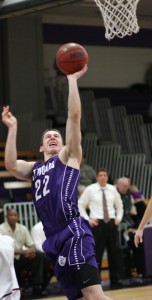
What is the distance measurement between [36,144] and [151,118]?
3.42 m

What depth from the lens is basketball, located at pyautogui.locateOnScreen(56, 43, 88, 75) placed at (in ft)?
21.9

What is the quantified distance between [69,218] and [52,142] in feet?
2.23

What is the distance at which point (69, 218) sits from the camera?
261 inches

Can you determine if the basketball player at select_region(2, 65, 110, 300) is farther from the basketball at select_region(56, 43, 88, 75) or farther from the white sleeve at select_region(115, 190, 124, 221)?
the white sleeve at select_region(115, 190, 124, 221)

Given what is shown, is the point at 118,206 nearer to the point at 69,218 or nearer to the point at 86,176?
the point at 86,176

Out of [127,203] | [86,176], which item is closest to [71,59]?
[127,203]

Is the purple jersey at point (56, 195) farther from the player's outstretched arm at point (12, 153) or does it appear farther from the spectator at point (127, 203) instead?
the spectator at point (127, 203)

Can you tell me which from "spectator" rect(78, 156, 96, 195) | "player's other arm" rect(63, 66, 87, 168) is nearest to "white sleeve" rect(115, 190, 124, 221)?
"spectator" rect(78, 156, 96, 195)

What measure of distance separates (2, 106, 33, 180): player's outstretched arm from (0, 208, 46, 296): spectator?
6.42 metres

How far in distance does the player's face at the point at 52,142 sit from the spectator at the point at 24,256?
652 cm

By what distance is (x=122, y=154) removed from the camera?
20094mm

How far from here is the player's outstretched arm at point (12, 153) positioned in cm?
684

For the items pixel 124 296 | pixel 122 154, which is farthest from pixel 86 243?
pixel 122 154

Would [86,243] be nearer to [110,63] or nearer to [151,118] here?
[151,118]
